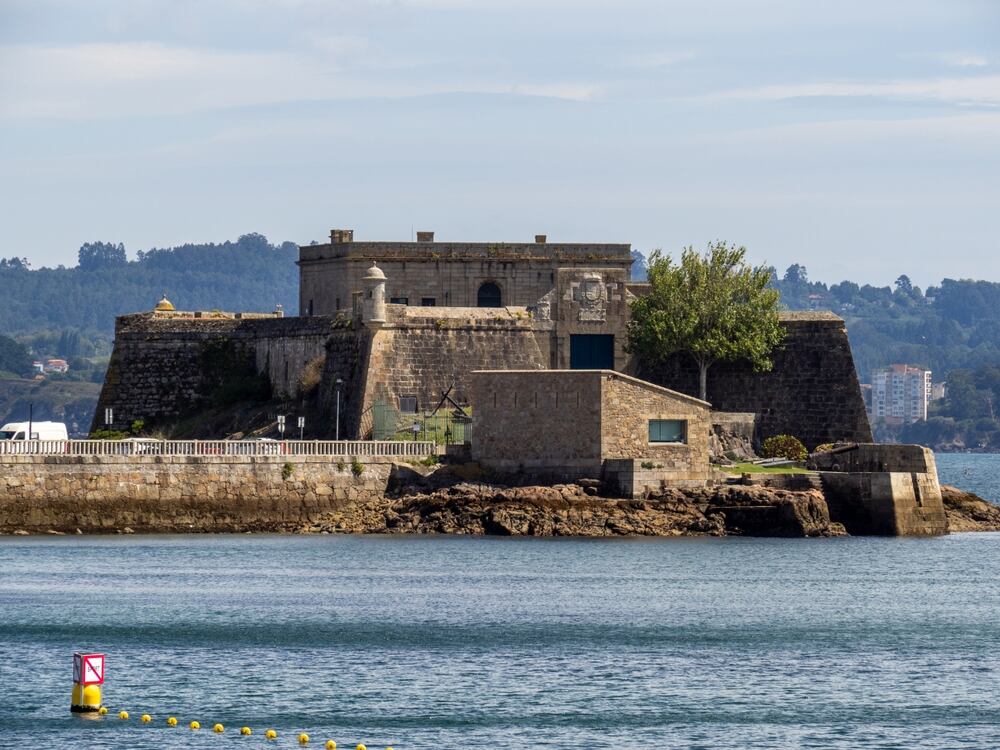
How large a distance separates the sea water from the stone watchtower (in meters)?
12.3

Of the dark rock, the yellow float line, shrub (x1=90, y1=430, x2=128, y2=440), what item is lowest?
the yellow float line

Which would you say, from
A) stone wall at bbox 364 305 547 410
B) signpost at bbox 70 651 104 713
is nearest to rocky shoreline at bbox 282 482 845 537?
stone wall at bbox 364 305 547 410

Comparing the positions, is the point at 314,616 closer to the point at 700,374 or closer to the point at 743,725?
the point at 743,725

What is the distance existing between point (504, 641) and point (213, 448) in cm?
2325

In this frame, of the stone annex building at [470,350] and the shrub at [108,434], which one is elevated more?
the stone annex building at [470,350]

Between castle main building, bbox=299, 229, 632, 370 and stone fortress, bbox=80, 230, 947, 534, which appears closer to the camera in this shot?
stone fortress, bbox=80, 230, 947, 534

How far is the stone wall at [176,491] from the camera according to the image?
62344mm

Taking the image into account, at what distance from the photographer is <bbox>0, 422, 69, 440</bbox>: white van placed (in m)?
70.6

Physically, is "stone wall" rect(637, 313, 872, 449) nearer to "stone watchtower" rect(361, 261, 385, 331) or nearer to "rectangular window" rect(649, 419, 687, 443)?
"stone watchtower" rect(361, 261, 385, 331)

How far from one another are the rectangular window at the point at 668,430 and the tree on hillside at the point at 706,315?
8.40 metres

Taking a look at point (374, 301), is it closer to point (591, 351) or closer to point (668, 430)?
point (591, 351)

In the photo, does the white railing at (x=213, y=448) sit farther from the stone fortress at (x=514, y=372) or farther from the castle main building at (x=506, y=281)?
→ the castle main building at (x=506, y=281)

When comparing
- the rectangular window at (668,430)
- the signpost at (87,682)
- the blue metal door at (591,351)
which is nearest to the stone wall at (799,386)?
the blue metal door at (591,351)

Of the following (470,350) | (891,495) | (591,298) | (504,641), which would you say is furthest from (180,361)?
(504,641)
